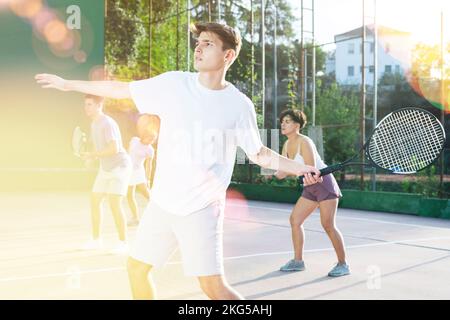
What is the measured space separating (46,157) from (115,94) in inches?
692

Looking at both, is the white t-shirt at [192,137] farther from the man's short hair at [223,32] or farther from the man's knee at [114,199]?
the man's knee at [114,199]

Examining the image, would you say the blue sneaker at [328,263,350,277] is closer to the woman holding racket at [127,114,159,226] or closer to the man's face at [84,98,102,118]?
the man's face at [84,98,102,118]

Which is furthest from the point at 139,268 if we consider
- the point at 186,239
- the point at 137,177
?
the point at 137,177

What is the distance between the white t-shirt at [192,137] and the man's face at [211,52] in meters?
0.11

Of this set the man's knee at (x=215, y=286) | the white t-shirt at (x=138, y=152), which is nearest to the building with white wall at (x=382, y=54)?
the white t-shirt at (x=138, y=152)

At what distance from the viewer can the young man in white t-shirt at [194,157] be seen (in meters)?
3.26

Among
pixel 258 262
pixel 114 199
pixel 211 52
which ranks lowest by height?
pixel 258 262

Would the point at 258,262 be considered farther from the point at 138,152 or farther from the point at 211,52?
the point at 211,52

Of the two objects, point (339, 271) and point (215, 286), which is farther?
point (339, 271)

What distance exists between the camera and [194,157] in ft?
10.8

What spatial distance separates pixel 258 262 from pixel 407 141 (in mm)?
2662

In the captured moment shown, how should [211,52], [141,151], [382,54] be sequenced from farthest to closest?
[382,54], [141,151], [211,52]
